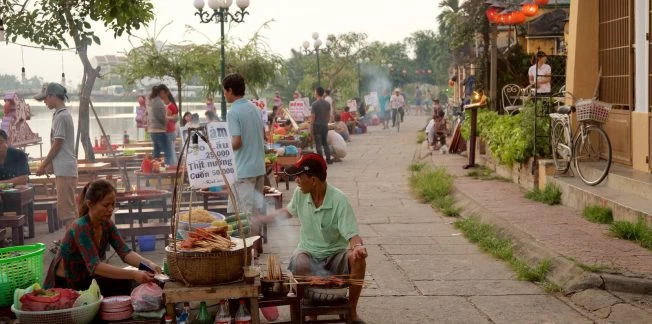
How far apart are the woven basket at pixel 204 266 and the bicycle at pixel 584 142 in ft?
23.9

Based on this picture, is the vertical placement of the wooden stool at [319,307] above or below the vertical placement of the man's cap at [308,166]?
below

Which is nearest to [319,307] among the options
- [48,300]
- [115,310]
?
[115,310]

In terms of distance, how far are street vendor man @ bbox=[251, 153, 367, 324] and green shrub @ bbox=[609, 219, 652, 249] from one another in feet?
12.7

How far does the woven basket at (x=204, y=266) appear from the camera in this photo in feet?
18.9

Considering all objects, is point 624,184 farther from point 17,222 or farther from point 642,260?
point 17,222

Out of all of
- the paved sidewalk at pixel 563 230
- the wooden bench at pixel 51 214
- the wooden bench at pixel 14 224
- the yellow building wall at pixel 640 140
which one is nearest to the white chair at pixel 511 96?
the paved sidewalk at pixel 563 230

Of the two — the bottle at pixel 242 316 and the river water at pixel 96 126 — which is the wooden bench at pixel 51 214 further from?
the bottle at pixel 242 316

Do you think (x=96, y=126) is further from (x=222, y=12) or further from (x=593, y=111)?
(x=593, y=111)

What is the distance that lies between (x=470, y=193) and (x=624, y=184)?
320 cm

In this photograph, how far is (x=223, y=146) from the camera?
369 inches

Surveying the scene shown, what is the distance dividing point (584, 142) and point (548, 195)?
35.1 inches

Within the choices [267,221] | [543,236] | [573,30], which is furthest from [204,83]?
[267,221]

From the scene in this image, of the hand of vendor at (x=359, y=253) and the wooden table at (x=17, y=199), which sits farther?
the wooden table at (x=17, y=199)

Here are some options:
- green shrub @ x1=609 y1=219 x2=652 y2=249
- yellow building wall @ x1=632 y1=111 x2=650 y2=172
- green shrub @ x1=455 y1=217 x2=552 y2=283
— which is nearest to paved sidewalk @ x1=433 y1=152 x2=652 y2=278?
green shrub @ x1=609 y1=219 x2=652 y2=249
